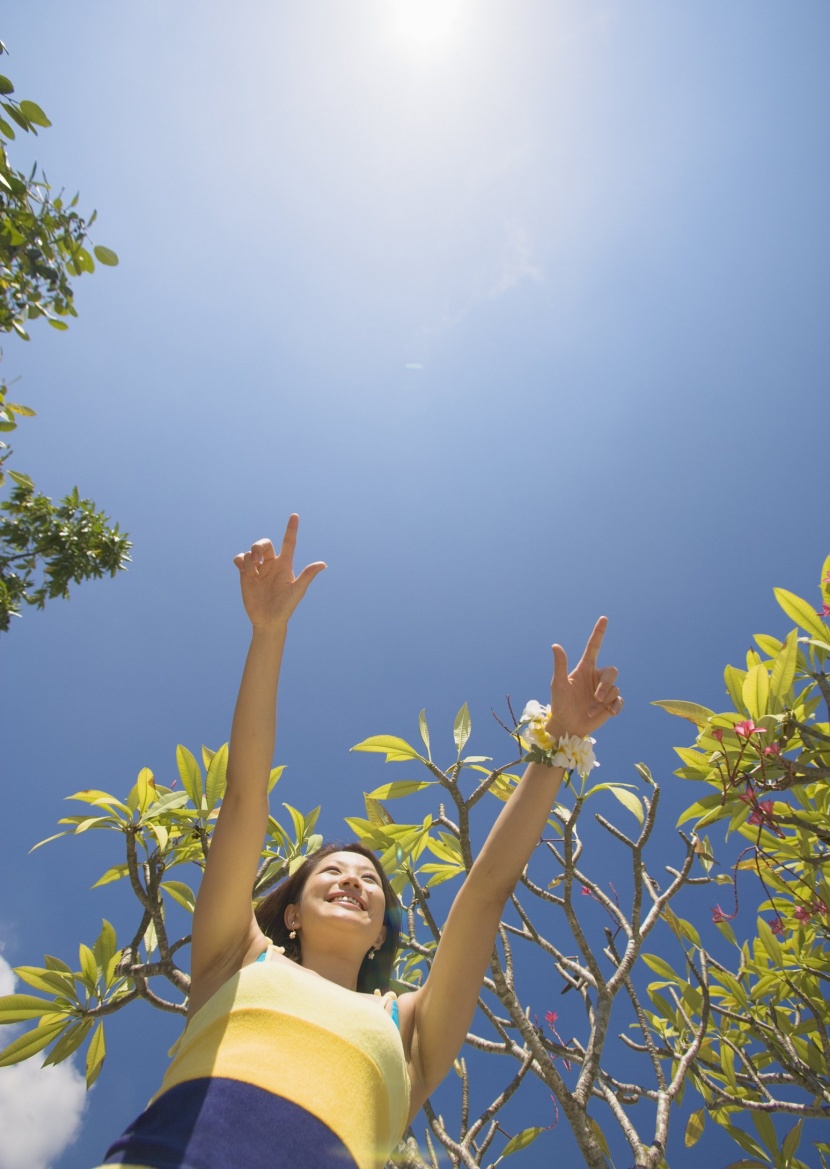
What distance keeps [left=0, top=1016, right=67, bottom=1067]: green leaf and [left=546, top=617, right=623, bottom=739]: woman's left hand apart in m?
1.61

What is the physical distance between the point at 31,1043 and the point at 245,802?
3.60 ft

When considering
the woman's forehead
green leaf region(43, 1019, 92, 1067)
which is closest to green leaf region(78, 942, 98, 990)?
green leaf region(43, 1019, 92, 1067)

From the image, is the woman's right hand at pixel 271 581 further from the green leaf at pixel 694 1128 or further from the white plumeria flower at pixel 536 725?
the green leaf at pixel 694 1128

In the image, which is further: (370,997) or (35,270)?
(35,270)

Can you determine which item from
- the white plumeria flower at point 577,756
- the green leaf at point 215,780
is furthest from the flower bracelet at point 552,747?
the green leaf at point 215,780

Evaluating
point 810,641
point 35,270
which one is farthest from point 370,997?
point 35,270

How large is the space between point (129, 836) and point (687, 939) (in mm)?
1998

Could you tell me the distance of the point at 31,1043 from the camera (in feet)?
5.42

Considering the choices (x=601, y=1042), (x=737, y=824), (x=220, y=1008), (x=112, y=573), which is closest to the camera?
(x=220, y=1008)

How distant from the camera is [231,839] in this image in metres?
1.26

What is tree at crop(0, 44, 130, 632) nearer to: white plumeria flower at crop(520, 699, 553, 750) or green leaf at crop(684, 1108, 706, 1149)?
white plumeria flower at crop(520, 699, 553, 750)

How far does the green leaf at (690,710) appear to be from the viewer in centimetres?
173

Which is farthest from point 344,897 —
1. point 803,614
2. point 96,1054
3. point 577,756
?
point 803,614

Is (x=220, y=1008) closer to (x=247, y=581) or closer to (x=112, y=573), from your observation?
(x=247, y=581)
